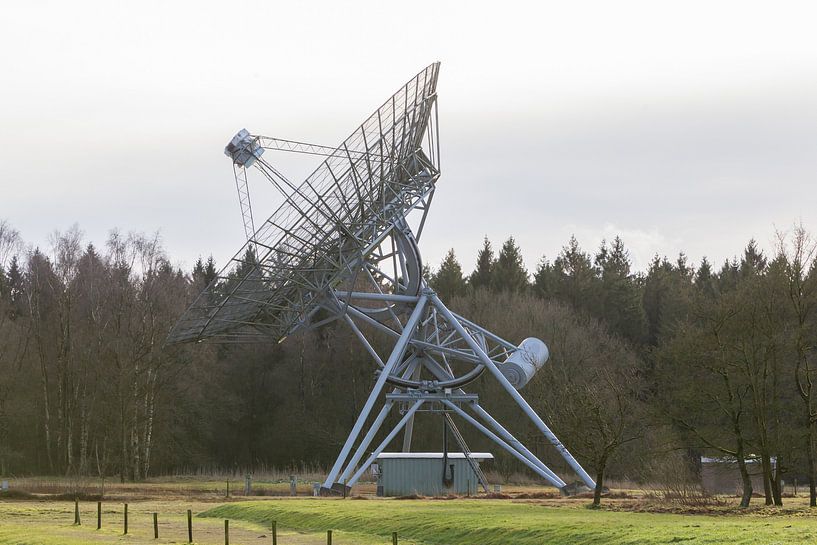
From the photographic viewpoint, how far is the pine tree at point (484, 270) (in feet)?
384

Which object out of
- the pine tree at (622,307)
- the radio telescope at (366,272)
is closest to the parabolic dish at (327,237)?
the radio telescope at (366,272)

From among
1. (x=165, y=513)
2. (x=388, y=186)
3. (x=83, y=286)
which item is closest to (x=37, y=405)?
(x=83, y=286)

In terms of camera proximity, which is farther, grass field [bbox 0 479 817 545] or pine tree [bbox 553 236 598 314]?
pine tree [bbox 553 236 598 314]

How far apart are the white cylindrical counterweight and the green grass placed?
6.84 m

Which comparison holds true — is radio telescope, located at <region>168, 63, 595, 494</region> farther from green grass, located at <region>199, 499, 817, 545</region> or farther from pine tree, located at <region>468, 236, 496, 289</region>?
pine tree, located at <region>468, 236, 496, 289</region>

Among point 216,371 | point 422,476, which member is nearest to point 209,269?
point 216,371

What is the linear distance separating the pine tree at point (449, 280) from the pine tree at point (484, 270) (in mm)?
2522

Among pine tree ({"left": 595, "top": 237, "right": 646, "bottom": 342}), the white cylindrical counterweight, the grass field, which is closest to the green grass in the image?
the grass field

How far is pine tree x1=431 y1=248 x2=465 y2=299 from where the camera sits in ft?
358

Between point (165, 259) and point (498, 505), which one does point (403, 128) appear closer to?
point (498, 505)

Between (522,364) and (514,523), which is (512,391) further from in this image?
(514,523)

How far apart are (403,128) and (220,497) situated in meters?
20.3

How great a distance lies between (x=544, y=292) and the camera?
360ft

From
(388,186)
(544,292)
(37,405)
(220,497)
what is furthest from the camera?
(544,292)
